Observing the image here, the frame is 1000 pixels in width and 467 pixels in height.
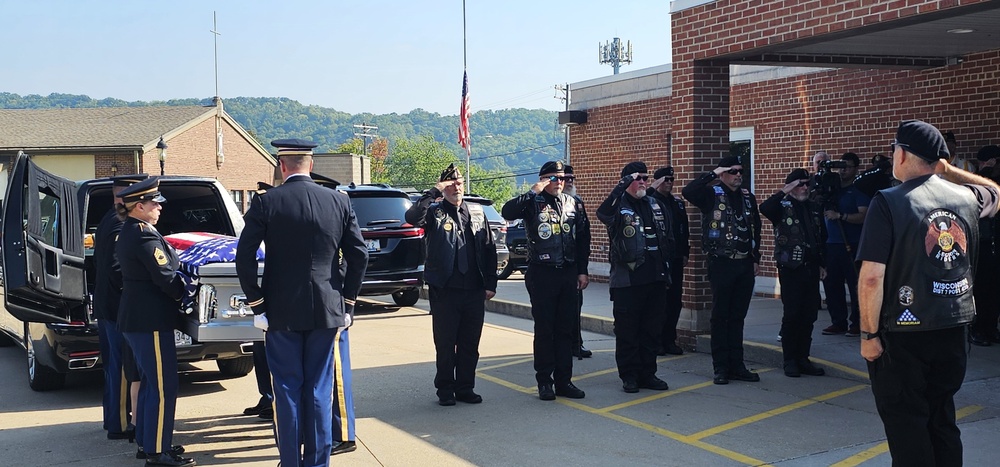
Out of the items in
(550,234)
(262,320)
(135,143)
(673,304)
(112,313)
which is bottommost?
(673,304)

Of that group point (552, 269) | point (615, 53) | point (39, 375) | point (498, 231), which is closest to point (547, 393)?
point (552, 269)

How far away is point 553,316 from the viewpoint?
801 centimetres

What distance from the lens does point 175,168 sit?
4434 cm

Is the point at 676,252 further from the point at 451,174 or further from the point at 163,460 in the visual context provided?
the point at 163,460

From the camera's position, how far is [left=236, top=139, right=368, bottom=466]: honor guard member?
5.34 m

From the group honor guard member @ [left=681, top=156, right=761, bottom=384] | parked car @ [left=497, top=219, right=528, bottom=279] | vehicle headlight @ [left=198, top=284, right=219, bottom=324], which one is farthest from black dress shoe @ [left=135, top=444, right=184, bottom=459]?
parked car @ [left=497, top=219, right=528, bottom=279]

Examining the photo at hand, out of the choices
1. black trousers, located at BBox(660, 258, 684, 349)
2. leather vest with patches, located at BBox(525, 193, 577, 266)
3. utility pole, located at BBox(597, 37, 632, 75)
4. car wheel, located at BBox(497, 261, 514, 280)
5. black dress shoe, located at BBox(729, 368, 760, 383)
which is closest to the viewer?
leather vest with patches, located at BBox(525, 193, 577, 266)

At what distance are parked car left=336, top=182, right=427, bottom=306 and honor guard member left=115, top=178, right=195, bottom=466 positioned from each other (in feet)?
24.3

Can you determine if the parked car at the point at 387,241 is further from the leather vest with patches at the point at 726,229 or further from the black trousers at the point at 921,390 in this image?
the black trousers at the point at 921,390

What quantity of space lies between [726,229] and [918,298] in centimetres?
406

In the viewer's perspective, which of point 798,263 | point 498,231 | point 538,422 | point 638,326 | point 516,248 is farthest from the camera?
point 516,248

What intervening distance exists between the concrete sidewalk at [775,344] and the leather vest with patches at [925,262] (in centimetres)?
413

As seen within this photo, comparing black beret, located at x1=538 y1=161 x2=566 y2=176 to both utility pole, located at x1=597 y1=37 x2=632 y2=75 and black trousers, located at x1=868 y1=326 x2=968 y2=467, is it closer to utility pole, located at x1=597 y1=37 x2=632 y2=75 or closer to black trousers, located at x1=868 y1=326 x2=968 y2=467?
black trousers, located at x1=868 y1=326 x2=968 y2=467

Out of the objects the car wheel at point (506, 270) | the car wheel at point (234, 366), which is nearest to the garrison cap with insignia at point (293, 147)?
the car wheel at point (234, 366)
